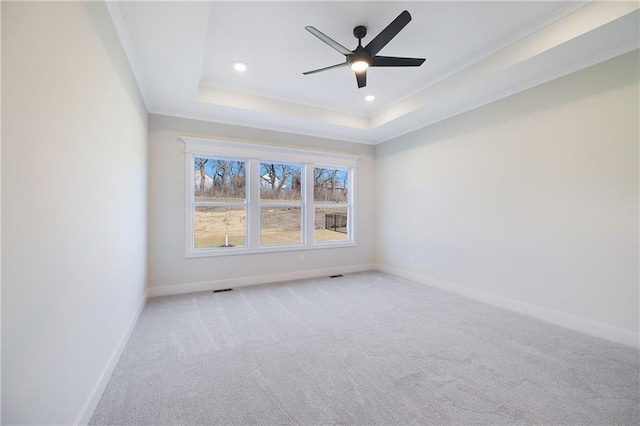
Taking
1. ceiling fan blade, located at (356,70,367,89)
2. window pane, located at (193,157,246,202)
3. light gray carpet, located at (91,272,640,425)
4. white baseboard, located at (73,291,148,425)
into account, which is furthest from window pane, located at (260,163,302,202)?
white baseboard, located at (73,291,148,425)

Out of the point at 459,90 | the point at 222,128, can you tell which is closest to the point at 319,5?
the point at 459,90

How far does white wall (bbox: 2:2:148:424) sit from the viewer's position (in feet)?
3.05

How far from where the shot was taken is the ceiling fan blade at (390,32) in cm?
197

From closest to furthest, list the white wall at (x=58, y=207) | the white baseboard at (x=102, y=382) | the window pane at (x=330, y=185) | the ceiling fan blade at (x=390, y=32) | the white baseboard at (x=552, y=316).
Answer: the white wall at (x=58, y=207)
the white baseboard at (x=102, y=382)
the ceiling fan blade at (x=390, y=32)
the white baseboard at (x=552, y=316)
the window pane at (x=330, y=185)

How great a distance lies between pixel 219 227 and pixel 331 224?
7.03 feet

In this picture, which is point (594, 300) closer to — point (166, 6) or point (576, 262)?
point (576, 262)

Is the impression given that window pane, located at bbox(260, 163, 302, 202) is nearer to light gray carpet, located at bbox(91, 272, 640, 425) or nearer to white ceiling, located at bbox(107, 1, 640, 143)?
white ceiling, located at bbox(107, 1, 640, 143)

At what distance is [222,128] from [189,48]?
5.99 feet

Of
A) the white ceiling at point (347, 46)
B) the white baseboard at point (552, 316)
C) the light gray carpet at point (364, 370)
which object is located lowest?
the light gray carpet at point (364, 370)

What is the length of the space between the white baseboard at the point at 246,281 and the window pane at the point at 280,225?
591 millimetres

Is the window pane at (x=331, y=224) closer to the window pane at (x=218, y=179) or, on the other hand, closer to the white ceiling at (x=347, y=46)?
the window pane at (x=218, y=179)

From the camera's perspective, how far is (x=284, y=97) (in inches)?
155

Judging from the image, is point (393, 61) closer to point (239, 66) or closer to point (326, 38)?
point (326, 38)

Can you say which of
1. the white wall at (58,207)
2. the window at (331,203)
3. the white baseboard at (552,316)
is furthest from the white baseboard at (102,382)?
the white baseboard at (552,316)
